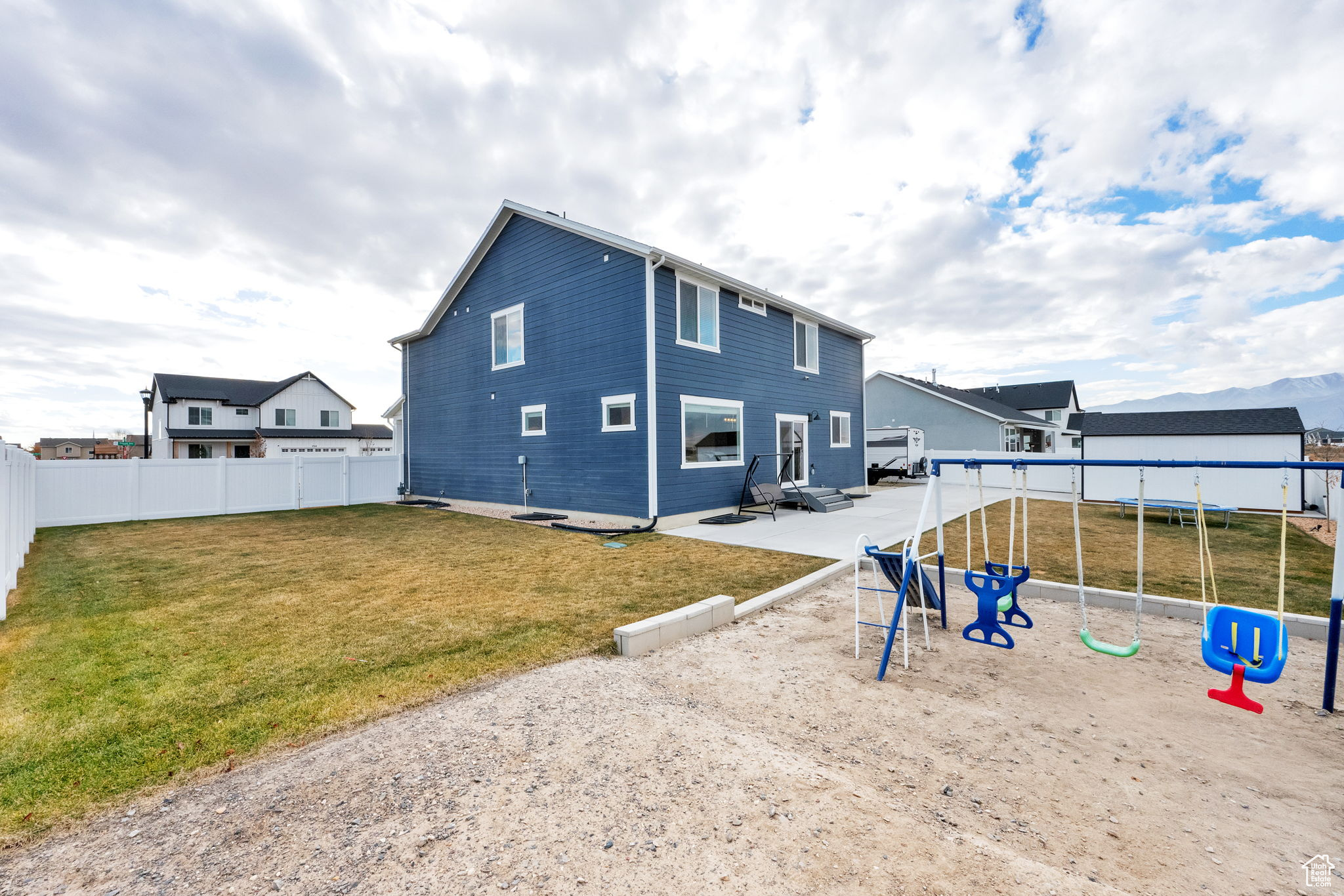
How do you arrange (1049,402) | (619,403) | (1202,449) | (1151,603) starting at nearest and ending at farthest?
(1151,603) < (619,403) < (1202,449) < (1049,402)

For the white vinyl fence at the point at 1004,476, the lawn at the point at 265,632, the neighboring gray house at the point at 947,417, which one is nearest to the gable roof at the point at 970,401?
the neighboring gray house at the point at 947,417

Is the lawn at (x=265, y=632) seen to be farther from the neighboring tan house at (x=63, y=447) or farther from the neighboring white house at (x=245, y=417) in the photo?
the neighboring tan house at (x=63, y=447)

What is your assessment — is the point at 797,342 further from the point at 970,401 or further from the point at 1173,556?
the point at 970,401

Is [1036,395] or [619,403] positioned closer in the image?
[619,403]

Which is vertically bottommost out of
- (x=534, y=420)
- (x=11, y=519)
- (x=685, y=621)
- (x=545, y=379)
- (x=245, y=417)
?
(x=685, y=621)

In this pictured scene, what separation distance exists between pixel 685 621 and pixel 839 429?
1354cm

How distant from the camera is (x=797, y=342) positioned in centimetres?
1498

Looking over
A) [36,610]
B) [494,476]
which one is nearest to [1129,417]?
[494,476]

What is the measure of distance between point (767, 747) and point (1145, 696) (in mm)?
2739

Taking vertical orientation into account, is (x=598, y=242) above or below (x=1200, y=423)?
above

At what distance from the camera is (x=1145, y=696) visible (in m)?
3.48

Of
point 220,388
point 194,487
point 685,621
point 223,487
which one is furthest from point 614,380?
point 220,388

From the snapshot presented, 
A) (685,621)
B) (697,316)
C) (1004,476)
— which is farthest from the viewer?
(1004,476)

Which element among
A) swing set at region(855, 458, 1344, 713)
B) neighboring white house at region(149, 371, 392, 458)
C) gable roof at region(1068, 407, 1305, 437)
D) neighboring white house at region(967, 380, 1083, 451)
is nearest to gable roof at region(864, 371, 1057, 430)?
neighboring white house at region(967, 380, 1083, 451)
